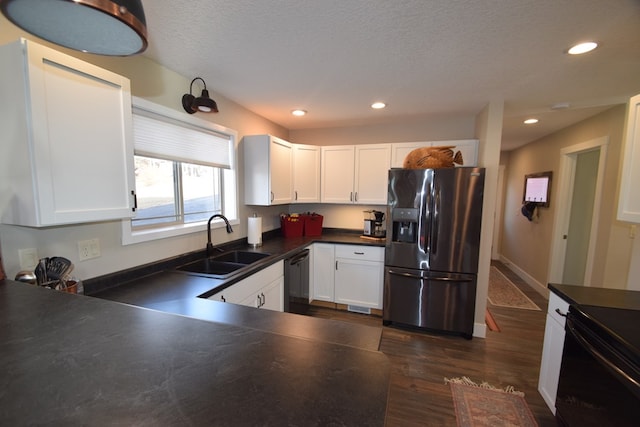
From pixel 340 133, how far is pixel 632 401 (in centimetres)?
343

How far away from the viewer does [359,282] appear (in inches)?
128

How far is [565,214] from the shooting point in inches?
145

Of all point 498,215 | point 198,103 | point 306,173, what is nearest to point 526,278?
point 498,215

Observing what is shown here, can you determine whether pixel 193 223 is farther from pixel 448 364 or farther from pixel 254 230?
pixel 448 364

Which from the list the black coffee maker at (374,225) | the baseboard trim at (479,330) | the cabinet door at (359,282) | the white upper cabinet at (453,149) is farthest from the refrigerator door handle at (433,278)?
the white upper cabinet at (453,149)

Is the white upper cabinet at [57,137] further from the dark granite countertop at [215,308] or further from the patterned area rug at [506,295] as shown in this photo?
the patterned area rug at [506,295]

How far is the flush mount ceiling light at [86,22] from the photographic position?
633 millimetres

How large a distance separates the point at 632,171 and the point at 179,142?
313 centimetres

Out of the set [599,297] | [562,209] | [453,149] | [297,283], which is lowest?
[297,283]

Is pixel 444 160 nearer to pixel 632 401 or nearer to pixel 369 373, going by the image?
pixel 632 401

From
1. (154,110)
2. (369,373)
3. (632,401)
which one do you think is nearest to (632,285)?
(632,401)

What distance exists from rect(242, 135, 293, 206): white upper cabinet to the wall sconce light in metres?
0.79

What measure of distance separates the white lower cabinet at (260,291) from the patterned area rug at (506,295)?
3065 mm

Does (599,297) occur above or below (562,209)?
below
